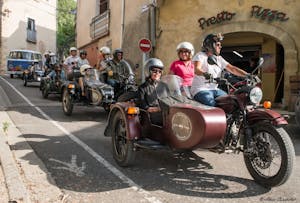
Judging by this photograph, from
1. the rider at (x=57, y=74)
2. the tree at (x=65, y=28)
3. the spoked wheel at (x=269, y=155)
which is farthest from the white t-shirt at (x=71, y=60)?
the tree at (x=65, y=28)

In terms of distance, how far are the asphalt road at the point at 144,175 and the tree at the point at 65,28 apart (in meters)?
48.3

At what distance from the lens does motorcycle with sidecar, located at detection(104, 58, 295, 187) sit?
14.6 ft

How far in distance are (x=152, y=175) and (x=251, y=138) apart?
1.30 metres

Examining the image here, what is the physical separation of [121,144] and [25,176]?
1392mm

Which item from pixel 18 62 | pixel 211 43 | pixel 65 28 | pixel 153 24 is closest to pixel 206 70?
pixel 211 43

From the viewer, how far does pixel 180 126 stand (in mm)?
4754

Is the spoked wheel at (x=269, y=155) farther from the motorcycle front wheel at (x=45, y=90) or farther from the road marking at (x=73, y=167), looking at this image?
the motorcycle front wheel at (x=45, y=90)

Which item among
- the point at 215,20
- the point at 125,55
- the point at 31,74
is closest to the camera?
the point at 215,20

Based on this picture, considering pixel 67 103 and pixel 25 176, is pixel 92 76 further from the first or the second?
pixel 25 176

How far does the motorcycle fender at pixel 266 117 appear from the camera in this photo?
448 centimetres

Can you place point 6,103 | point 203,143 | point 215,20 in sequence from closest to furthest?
point 203,143
point 6,103
point 215,20

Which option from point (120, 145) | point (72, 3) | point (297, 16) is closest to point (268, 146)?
point (120, 145)

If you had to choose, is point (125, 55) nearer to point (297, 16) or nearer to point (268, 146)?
point (297, 16)

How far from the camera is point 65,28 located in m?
55.9
